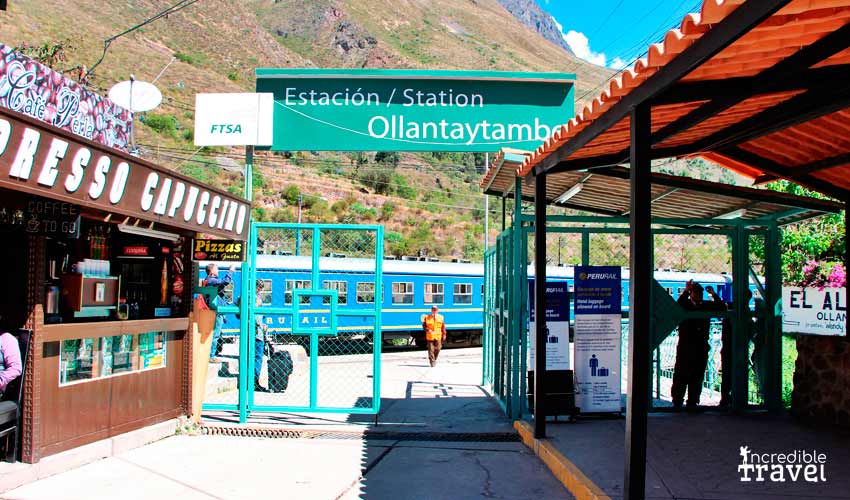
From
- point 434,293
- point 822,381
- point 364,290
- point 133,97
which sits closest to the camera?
point 822,381

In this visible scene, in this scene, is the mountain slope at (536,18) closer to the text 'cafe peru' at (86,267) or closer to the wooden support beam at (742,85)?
the text 'cafe peru' at (86,267)

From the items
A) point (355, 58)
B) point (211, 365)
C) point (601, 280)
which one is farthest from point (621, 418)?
point (355, 58)

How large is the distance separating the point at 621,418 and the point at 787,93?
4794 mm

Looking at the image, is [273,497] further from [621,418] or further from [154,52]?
[154,52]

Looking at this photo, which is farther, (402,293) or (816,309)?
(402,293)

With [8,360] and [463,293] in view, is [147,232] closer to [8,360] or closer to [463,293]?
[8,360]

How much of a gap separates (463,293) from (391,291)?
288cm

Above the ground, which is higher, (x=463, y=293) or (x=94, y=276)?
(x=94, y=276)

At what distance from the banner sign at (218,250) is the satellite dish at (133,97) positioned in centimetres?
283

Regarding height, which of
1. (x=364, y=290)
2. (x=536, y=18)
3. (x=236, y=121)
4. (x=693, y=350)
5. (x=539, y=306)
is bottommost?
(x=693, y=350)

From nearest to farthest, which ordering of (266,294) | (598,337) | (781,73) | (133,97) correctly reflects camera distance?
1. (781,73)
2. (598,337)
3. (133,97)
4. (266,294)

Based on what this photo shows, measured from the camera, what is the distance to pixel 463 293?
23.2 m

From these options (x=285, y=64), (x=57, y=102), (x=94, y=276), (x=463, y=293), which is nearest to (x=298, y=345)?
(x=57, y=102)

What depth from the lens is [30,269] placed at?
6.14 metres
